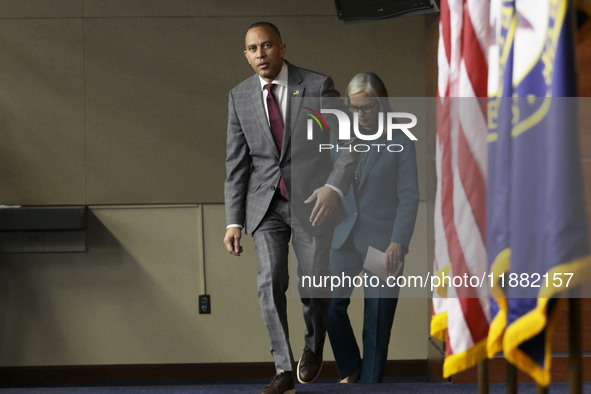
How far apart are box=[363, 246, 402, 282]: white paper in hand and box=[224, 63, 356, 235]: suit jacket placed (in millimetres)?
353

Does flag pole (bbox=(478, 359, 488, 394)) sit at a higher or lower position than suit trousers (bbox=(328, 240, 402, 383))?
higher

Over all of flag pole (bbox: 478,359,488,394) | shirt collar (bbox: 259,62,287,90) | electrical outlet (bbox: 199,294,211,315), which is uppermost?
shirt collar (bbox: 259,62,287,90)

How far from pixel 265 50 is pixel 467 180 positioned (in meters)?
1.38

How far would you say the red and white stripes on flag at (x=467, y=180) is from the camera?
1701 mm

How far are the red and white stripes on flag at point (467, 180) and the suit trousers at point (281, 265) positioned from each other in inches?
42.6

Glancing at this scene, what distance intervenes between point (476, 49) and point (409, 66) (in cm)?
307

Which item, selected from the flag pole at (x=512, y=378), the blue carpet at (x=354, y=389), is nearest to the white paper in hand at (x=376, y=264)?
the blue carpet at (x=354, y=389)

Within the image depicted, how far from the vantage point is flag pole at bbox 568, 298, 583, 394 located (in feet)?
5.00

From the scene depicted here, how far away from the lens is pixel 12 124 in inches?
186

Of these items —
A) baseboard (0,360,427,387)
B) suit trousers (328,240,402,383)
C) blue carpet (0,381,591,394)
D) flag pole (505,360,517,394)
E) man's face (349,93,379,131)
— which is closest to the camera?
flag pole (505,360,517,394)

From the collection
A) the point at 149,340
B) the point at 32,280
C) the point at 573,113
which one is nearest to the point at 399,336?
the point at 149,340

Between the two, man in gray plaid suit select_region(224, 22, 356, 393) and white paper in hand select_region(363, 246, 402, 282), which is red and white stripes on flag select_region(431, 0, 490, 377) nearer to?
man in gray plaid suit select_region(224, 22, 356, 393)

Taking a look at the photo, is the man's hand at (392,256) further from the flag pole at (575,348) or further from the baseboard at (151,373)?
the flag pole at (575,348)

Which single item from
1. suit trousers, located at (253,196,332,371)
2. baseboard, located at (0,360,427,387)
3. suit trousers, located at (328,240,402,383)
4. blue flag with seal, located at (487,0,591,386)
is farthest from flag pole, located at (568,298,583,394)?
baseboard, located at (0,360,427,387)
